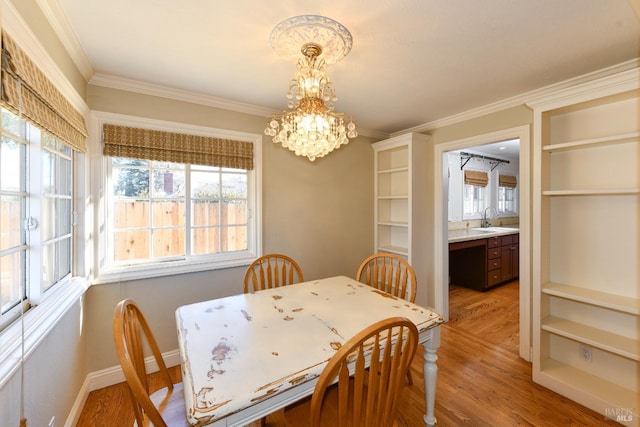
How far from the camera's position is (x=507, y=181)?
208 inches

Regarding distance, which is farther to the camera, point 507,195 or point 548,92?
point 507,195

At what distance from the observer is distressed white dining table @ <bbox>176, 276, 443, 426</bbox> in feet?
2.85

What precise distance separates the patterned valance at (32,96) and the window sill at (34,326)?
0.86 meters

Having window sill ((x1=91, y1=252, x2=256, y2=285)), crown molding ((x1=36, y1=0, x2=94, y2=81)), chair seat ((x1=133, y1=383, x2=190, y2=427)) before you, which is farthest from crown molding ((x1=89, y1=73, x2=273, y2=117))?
chair seat ((x1=133, y1=383, x2=190, y2=427))

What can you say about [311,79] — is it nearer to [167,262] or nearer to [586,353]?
[167,262]

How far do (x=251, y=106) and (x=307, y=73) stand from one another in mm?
1219

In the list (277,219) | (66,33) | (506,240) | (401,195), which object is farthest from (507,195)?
(66,33)

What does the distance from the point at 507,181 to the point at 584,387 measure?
4.40m

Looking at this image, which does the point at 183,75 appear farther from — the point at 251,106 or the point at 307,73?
the point at 307,73

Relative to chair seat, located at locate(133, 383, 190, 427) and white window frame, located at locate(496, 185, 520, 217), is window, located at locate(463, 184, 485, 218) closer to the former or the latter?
white window frame, located at locate(496, 185, 520, 217)

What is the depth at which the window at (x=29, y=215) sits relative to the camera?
112 cm

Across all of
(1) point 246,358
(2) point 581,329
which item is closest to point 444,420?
(2) point 581,329

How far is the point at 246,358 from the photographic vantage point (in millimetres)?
1048

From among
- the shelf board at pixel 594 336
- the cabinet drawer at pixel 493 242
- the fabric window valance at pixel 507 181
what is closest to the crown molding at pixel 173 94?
the shelf board at pixel 594 336
